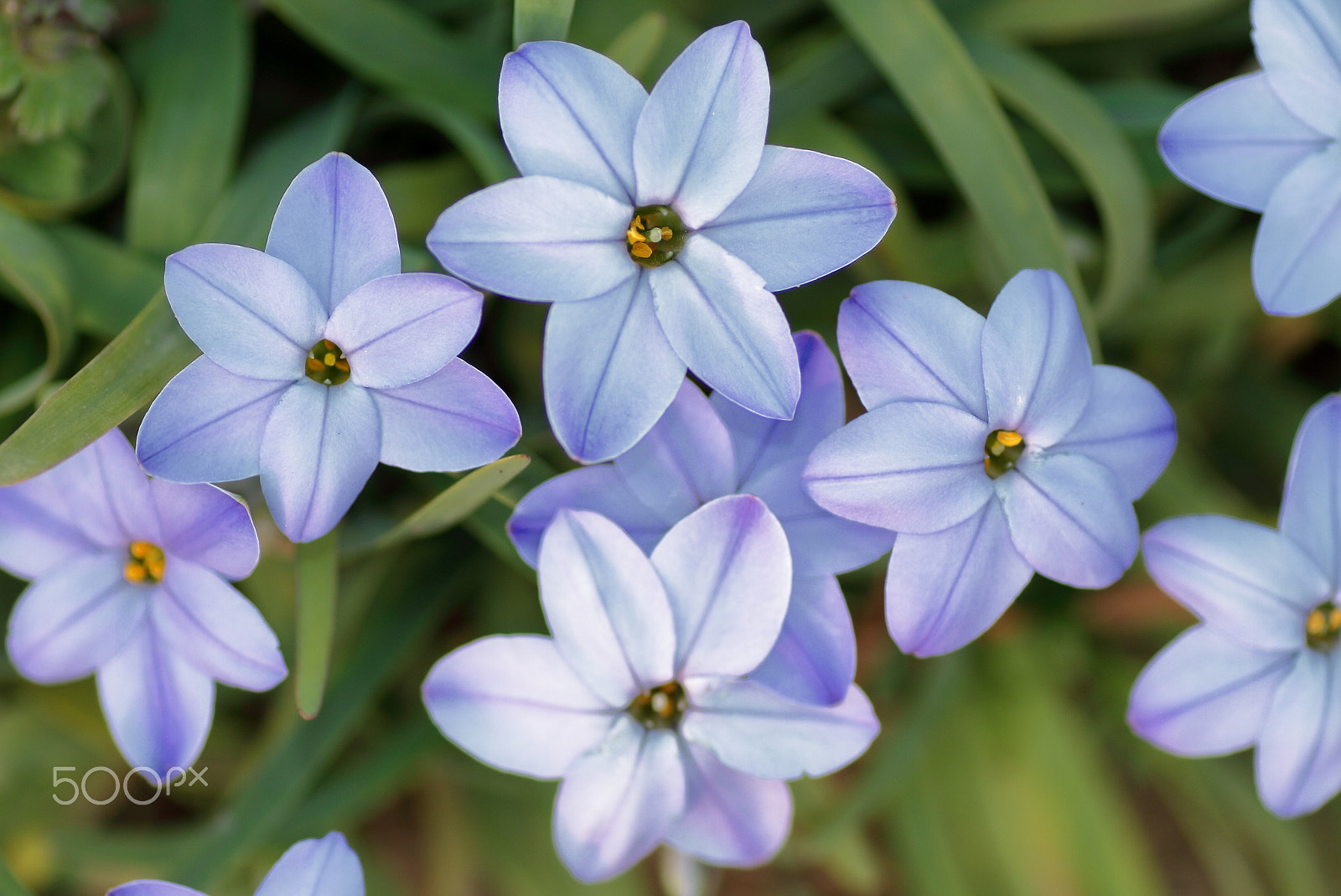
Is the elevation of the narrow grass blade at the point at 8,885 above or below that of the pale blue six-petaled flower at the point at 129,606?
below

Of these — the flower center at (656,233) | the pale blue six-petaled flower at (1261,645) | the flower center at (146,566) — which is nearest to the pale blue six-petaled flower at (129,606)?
the flower center at (146,566)

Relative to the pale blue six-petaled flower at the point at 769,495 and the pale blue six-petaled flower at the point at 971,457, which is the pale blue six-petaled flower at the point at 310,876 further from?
the pale blue six-petaled flower at the point at 971,457

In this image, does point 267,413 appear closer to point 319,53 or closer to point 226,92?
point 226,92

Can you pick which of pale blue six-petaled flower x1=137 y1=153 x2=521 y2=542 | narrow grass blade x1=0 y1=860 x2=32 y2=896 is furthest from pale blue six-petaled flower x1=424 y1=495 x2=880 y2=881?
narrow grass blade x1=0 y1=860 x2=32 y2=896

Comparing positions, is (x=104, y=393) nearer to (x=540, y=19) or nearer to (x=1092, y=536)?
(x=540, y=19)

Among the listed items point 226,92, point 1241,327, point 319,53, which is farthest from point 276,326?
point 1241,327
